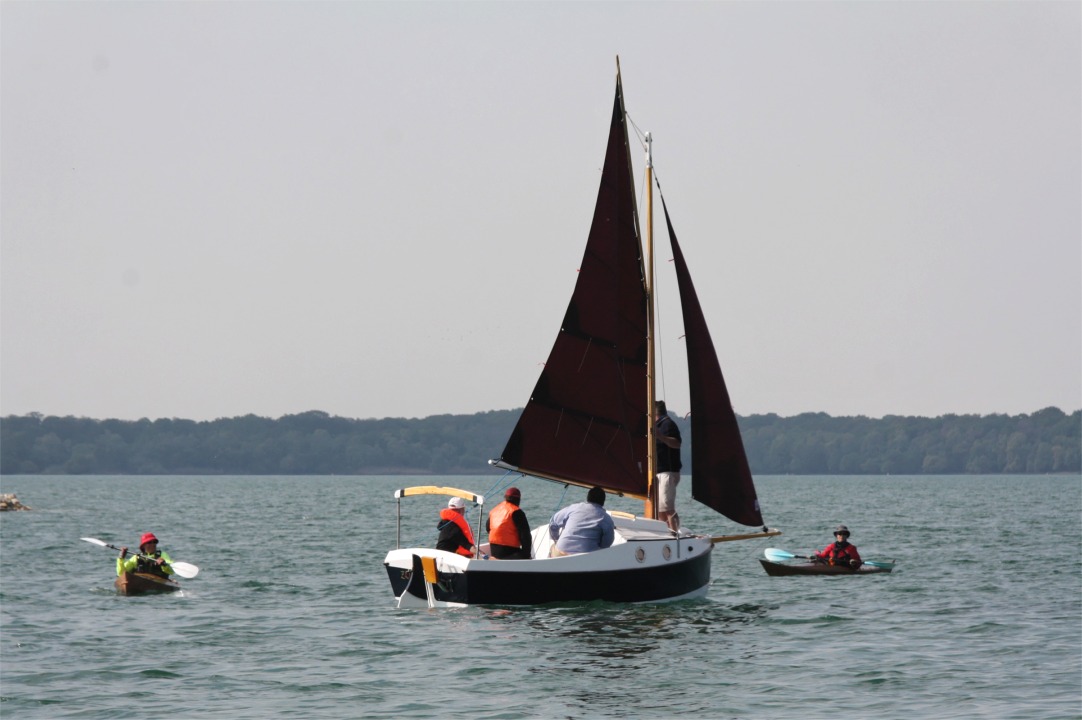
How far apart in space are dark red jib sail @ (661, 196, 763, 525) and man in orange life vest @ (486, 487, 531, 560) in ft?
15.7

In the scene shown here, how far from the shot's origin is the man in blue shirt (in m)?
24.4

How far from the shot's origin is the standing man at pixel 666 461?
87.9ft

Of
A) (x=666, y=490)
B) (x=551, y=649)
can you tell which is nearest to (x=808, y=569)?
(x=666, y=490)

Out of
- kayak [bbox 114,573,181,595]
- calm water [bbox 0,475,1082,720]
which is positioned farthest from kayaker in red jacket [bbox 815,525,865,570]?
kayak [bbox 114,573,181,595]

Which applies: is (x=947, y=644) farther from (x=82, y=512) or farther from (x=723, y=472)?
(x=82, y=512)

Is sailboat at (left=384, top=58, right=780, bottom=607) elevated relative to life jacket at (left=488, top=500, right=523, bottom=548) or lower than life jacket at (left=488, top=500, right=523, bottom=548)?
elevated

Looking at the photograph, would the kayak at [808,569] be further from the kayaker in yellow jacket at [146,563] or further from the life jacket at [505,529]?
the kayaker in yellow jacket at [146,563]

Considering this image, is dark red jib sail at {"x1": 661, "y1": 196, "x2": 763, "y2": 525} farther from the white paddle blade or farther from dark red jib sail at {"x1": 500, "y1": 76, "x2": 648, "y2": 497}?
the white paddle blade

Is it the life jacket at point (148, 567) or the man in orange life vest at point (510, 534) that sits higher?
the man in orange life vest at point (510, 534)

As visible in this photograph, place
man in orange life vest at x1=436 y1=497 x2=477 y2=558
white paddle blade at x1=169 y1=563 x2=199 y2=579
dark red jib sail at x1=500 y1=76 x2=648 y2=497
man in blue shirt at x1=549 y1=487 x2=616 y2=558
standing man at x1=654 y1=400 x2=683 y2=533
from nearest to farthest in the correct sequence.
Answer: man in blue shirt at x1=549 y1=487 x2=616 y2=558, man in orange life vest at x1=436 y1=497 x2=477 y2=558, standing man at x1=654 y1=400 x2=683 y2=533, dark red jib sail at x1=500 y1=76 x2=648 y2=497, white paddle blade at x1=169 y1=563 x2=199 y2=579

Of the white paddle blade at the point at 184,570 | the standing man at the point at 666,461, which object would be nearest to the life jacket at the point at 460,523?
the standing man at the point at 666,461

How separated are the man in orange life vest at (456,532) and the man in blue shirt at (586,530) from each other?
5.51 ft

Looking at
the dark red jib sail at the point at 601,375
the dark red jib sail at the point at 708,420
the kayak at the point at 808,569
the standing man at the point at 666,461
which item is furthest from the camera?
the kayak at the point at 808,569

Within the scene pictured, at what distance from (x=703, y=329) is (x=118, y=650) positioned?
42.4 ft
